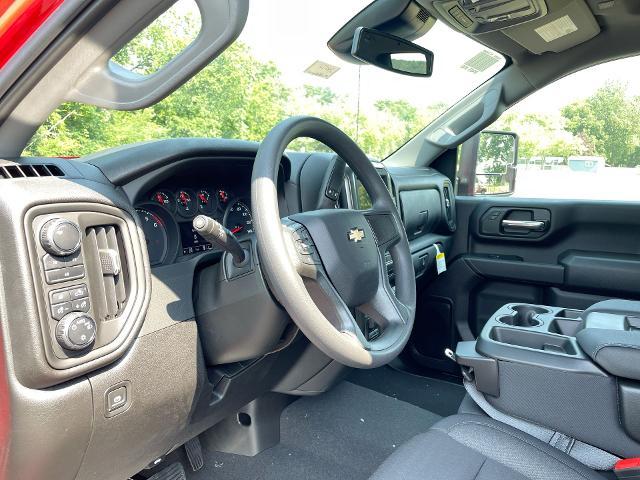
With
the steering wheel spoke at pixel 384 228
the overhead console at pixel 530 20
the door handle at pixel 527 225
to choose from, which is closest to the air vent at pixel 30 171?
the steering wheel spoke at pixel 384 228

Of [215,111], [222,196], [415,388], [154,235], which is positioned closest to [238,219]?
[222,196]

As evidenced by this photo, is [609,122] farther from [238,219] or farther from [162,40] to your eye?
[162,40]

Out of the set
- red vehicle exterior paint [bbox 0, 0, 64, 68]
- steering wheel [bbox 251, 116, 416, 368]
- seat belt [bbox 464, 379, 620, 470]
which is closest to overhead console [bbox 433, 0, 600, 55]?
steering wheel [bbox 251, 116, 416, 368]

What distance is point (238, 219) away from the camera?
149 centimetres

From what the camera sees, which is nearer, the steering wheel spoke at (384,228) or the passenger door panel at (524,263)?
the steering wheel spoke at (384,228)

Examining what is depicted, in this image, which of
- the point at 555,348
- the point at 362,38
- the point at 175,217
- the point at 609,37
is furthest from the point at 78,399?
the point at 609,37

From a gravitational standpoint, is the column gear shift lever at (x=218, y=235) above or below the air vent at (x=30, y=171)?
below

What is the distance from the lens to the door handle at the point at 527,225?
231cm

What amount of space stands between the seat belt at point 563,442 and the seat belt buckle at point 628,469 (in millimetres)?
85

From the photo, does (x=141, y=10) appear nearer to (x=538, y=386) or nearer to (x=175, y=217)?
(x=175, y=217)

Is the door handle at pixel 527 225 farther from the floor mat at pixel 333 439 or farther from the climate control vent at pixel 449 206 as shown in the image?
the floor mat at pixel 333 439

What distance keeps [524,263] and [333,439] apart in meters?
1.18

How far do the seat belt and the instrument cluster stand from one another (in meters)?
0.85

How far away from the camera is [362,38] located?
5.87ft
